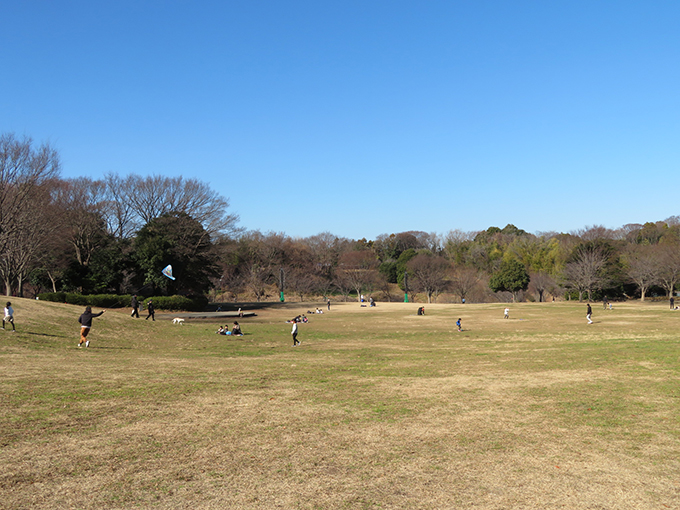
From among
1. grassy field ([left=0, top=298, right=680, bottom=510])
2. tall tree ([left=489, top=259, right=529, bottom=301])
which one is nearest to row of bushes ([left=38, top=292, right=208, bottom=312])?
grassy field ([left=0, top=298, right=680, bottom=510])

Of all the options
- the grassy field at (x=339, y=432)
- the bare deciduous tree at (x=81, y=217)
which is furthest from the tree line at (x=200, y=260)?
the grassy field at (x=339, y=432)

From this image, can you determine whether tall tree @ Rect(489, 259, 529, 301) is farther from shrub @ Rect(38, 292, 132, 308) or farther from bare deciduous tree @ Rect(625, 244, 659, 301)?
shrub @ Rect(38, 292, 132, 308)

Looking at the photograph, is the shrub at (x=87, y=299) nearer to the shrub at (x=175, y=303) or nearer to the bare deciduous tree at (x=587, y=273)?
the shrub at (x=175, y=303)

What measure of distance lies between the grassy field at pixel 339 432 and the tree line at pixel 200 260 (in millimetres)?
32059

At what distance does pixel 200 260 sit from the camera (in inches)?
2291

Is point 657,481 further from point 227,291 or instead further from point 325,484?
point 227,291

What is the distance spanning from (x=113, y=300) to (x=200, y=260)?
37.7 ft

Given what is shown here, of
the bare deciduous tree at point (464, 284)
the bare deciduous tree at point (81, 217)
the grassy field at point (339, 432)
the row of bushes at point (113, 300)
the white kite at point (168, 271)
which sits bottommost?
the grassy field at point (339, 432)

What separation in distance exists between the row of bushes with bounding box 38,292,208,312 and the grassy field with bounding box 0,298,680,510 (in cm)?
3136

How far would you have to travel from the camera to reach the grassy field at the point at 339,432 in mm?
6398

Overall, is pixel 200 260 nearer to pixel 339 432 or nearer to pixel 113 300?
pixel 113 300

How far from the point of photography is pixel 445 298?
83938mm

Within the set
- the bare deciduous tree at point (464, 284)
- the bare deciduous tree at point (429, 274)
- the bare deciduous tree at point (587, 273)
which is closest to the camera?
the bare deciduous tree at point (587, 273)

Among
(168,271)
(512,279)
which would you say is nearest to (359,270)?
(512,279)
